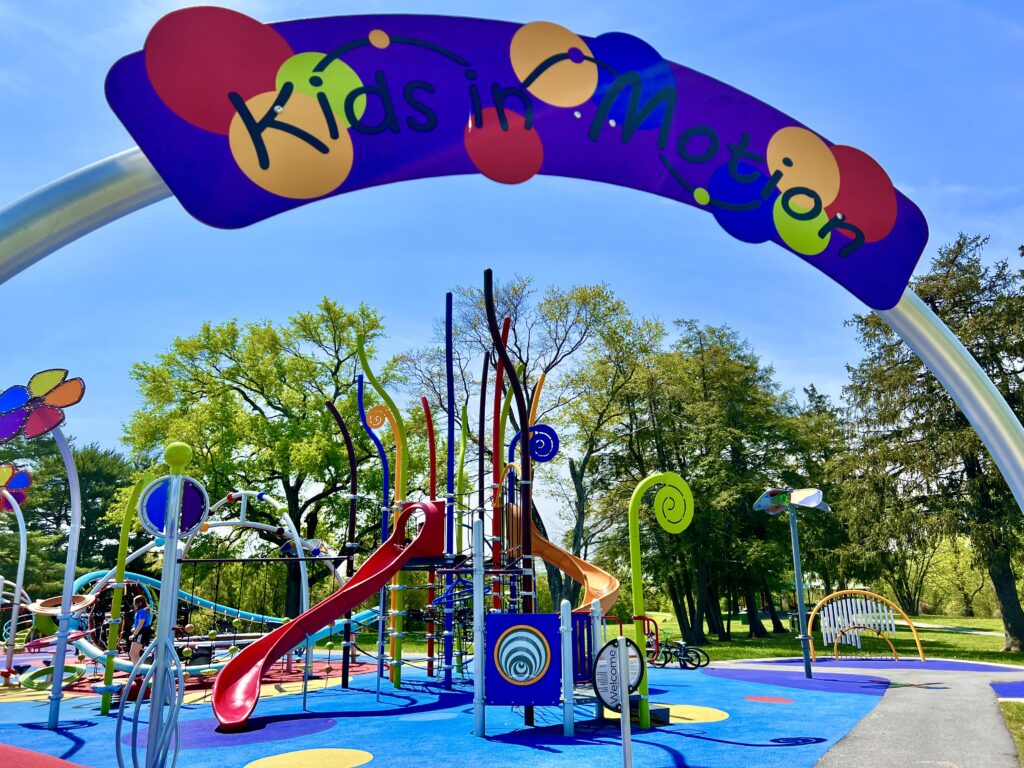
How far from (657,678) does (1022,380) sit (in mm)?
15379

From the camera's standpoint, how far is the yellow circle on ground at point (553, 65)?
15.0ft

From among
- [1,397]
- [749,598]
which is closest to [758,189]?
[1,397]

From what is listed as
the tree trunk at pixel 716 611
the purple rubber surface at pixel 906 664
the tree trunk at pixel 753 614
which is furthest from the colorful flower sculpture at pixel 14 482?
the tree trunk at pixel 753 614

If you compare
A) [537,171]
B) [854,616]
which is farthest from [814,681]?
[537,171]

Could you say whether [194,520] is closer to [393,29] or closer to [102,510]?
[393,29]

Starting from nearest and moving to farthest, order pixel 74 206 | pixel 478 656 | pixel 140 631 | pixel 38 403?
pixel 74 206, pixel 478 656, pixel 38 403, pixel 140 631

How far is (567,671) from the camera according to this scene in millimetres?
8062

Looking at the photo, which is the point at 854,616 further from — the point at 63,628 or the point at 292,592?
the point at 292,592

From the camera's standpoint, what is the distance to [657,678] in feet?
47.0

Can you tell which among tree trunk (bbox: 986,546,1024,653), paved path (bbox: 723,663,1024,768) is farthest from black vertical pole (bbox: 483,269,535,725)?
tree trunk (bbox: 986,546,1024,653)

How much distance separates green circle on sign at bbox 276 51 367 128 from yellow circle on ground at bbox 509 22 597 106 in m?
1.08

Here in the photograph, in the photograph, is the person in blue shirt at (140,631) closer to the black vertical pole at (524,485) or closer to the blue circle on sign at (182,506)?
the black vertical pole at (524,485)

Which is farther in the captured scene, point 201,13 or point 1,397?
point 1,397

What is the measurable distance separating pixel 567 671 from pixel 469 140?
20.1 ft
